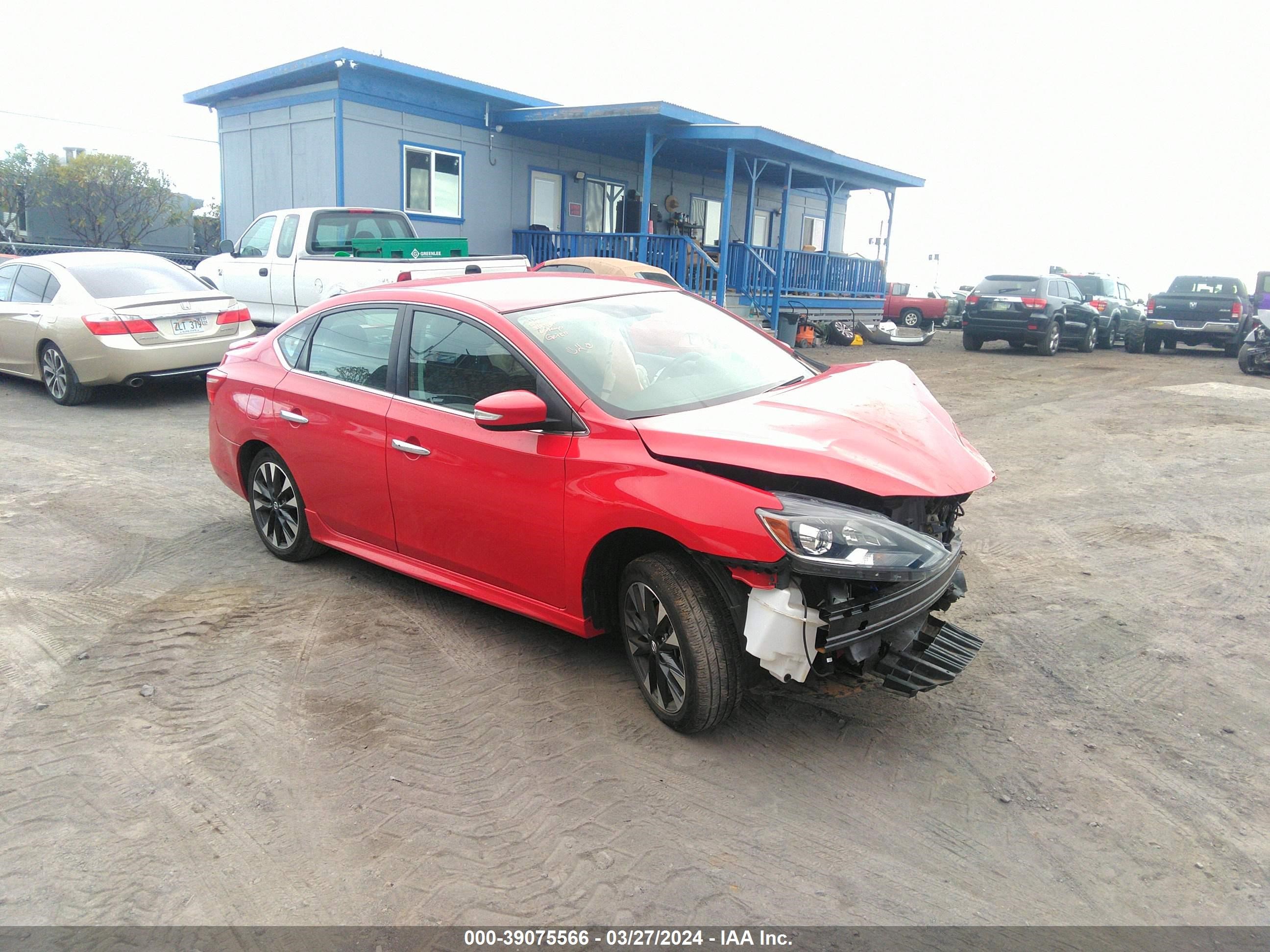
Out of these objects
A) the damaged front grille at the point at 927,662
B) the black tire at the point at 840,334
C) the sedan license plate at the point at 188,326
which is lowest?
the damaged front grille at the point at 927,662

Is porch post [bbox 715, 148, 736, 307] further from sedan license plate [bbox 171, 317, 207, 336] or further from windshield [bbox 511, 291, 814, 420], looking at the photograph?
windshield [bbox 511, 291, 814, 420]

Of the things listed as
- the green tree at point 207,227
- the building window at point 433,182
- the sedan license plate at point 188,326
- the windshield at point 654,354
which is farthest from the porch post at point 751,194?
the green tree at point 207,227

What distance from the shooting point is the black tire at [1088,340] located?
2108 cm

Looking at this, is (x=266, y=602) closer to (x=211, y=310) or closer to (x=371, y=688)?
(x=371, y=688)

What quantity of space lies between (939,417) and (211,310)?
27.9 ft

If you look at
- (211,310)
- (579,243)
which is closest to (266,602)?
(211,310)

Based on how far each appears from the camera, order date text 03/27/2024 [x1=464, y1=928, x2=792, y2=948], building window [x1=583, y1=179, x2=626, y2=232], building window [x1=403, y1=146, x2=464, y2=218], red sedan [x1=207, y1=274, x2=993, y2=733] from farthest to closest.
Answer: building window [x1=583, y1=179, x2=626, y2=232] → building window [x1=403, y1=146, x2=464, y2=218] → red sedan [x1=207, y1=274, x2=993, y2=733] → date text 03/27/2024 [x1=464, y1=928, x2=792, y2=948]

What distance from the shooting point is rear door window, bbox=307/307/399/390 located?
4.67 metres

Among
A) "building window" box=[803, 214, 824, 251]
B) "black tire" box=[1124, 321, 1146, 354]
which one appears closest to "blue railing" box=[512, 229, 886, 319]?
"building window" box=[803, 214, 824, 251]

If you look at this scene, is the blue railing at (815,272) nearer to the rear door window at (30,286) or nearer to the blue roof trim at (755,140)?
the blue roof trim at (755,140)

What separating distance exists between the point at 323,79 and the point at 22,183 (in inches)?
902

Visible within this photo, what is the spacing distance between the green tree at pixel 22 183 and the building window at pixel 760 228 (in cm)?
2343

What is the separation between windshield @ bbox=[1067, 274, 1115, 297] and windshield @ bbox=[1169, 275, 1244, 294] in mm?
1396

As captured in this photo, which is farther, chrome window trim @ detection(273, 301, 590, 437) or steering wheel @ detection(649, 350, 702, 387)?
steering wheel @ detection(649, 350, 702, 387)
